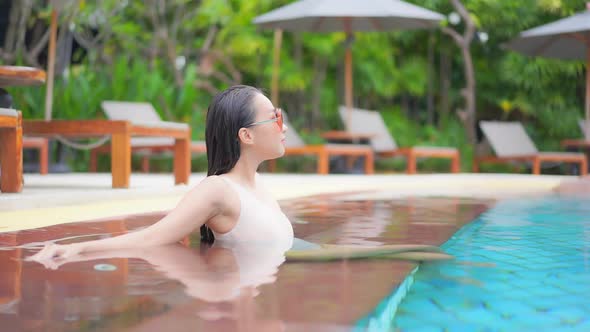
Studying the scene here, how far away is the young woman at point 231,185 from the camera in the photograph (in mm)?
2820

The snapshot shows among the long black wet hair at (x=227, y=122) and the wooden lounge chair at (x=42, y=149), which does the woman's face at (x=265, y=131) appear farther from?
the wooden lounge chair at (x=42, y=149)

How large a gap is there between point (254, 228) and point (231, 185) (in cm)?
24

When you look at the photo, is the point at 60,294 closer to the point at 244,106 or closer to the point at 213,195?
the point at 213,195

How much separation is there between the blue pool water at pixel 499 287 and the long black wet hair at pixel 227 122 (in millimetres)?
852

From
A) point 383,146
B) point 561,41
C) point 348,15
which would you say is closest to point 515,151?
point 561,41

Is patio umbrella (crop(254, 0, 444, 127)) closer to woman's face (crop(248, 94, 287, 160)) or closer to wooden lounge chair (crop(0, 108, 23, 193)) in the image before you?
wooden lounge chair (crop(0, 108, 23, 193))

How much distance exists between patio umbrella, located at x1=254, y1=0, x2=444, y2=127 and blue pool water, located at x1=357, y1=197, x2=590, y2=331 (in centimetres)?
740

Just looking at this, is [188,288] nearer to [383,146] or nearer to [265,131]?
[265,131]

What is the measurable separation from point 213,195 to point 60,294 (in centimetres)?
90

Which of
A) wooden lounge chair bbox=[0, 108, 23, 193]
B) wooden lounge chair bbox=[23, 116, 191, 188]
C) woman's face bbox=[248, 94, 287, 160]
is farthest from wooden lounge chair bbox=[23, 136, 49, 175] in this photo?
woman's face bbox=[248, 94, 287, 160]

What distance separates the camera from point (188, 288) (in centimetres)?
212

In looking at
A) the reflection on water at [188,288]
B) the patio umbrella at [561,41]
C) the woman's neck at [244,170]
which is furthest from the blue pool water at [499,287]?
the patio umbrella at [561,41]

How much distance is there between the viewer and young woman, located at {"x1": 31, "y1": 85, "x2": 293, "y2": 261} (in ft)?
9.25

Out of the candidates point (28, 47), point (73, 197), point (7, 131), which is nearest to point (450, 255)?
point (73, 197)
